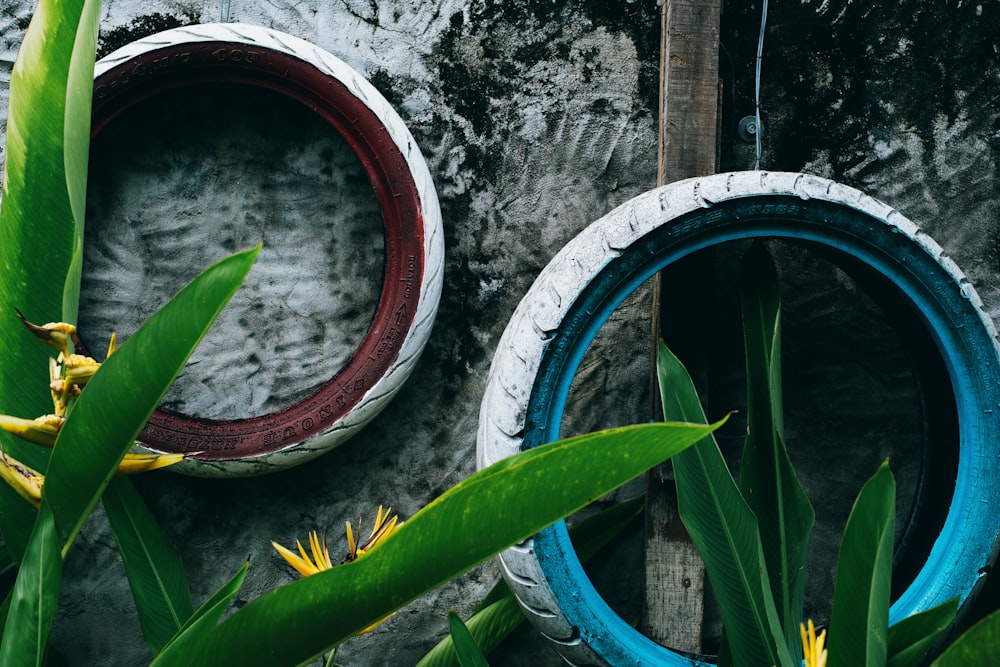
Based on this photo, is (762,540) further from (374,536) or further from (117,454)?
(117,454)

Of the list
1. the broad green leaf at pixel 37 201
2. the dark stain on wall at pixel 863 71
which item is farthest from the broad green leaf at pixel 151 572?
the dark stain on wall at pixel 863 71

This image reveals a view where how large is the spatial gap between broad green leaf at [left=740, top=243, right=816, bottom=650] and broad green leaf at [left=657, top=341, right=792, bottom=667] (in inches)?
1.7

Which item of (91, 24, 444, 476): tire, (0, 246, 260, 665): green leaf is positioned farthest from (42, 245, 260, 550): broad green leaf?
(91, 24, 444, 476): tire

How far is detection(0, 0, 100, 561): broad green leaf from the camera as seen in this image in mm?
767

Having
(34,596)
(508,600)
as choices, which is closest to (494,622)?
(508,600)

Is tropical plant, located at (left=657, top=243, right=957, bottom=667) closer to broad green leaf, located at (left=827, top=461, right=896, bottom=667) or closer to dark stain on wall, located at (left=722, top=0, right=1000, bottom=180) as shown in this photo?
broad green leaf, located at (left=827, top=461, right=896, bottom=667)

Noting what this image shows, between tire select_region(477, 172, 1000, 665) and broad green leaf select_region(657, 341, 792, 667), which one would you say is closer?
broad green leaf select_region(657, 341, 792, 667)

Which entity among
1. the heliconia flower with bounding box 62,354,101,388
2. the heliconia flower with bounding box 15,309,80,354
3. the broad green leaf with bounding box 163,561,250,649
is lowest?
the broad green leaf with bounding box 163,561,250,649

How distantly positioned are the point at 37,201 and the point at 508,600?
2.97 feet

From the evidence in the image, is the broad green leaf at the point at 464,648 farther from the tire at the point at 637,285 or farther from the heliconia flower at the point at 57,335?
the heliconia flower at the point at 57,335

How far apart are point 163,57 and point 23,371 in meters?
0.63

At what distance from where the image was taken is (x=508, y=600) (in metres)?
1.22

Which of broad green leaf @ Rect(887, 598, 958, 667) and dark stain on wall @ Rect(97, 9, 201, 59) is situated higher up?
dark stain on wall @ Rect(97, 9, 201, 59)

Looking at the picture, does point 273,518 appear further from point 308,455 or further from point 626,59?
→ point 626,59
